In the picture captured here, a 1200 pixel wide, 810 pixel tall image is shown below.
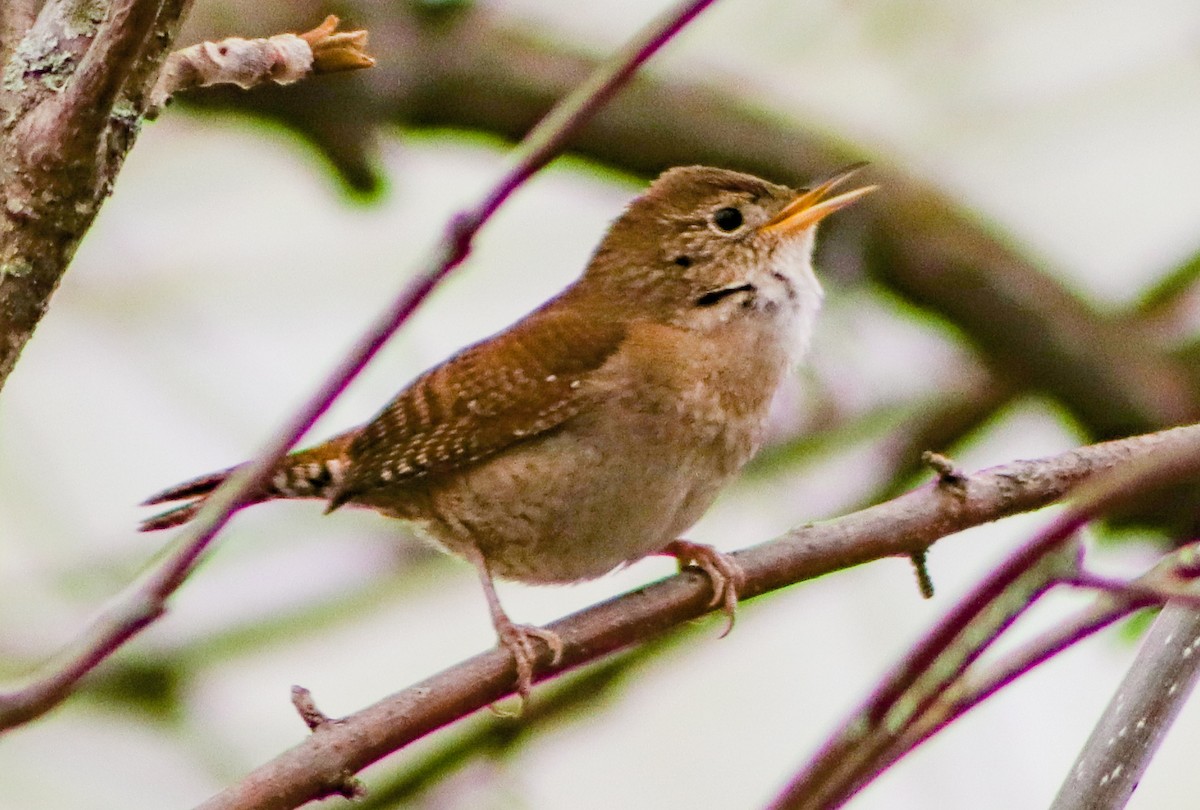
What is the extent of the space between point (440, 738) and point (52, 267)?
2028mm

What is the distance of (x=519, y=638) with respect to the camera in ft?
8.88

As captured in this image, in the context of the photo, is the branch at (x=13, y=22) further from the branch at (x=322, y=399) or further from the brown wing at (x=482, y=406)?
the brown wing at (x=482, y=406)

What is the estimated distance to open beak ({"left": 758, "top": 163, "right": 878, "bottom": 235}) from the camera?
3297 millimetres

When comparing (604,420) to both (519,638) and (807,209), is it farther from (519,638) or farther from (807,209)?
(807,209)

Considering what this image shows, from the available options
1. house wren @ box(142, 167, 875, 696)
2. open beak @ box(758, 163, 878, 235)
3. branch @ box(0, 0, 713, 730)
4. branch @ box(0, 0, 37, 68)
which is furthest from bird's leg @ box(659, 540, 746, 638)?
branch @ box(0, 0, 713, 730)

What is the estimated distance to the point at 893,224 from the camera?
4.70 metres

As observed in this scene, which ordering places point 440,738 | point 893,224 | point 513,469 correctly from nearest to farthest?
point 513,469 → point 440,738 → point 893,224

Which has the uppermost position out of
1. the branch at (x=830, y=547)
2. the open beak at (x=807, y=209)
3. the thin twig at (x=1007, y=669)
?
the open beak at (x=807, y=209)

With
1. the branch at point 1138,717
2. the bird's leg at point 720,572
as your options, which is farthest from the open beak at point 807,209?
the branch at point 1138,717

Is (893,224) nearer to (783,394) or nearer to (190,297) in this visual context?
(783,394)

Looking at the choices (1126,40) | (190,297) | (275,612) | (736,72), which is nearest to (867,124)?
(736,72)

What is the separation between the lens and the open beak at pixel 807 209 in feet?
10.8

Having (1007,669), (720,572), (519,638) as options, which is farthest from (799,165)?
(1007,669)

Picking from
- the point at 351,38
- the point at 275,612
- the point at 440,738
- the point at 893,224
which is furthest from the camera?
the point at 893,224
